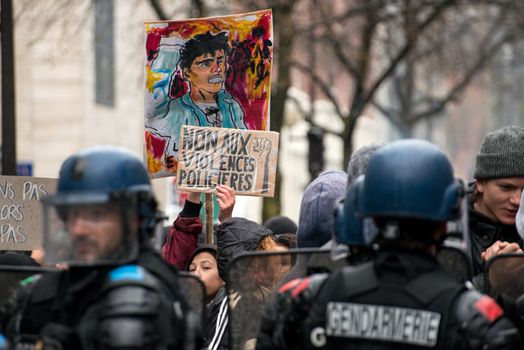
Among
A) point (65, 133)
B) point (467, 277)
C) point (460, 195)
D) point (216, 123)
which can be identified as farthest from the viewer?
point (65, 133)

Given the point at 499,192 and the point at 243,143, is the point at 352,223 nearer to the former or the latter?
the point at 499,192

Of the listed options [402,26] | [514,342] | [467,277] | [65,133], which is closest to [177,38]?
[467,277]

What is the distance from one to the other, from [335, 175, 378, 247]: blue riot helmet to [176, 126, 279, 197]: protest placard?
2.58 m

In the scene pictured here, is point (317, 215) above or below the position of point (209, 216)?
above

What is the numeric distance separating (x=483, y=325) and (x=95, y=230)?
1184 mm

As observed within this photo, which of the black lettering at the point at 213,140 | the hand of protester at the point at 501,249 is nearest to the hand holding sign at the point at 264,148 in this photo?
the black lettering at the point at 213,140

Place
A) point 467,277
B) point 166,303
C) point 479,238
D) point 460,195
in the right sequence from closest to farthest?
point 166,303
point 460,195
point 467,277
point 479,238

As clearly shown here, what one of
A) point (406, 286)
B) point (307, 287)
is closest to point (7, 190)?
point (307, 287)

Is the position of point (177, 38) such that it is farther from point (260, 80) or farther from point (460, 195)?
point (460, 195)

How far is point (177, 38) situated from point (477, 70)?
22.7 m

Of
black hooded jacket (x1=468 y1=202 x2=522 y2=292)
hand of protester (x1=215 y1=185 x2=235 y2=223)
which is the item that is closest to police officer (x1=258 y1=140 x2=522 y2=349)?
black hooded jacket (x1=468 y1=202 x2=522 y2=292)

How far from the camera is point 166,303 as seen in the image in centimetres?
353

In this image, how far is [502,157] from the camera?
5906 millimetres

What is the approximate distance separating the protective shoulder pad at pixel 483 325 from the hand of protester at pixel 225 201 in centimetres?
308
